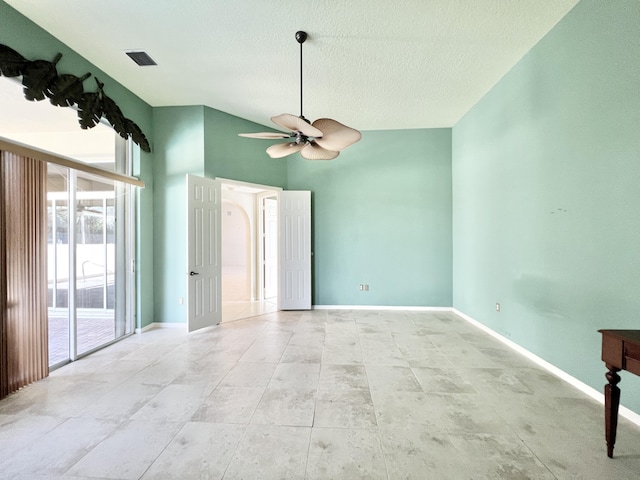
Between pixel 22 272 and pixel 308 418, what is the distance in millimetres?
2953

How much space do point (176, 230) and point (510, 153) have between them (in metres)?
4.88

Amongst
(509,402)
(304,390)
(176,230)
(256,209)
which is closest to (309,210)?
(256,209)

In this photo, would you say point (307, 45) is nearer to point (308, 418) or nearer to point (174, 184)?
point (174, 184)

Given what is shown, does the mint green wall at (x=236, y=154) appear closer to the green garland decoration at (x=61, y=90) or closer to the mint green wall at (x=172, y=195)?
the mint green wall at (x=172, y=195)

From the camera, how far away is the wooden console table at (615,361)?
4.86ft

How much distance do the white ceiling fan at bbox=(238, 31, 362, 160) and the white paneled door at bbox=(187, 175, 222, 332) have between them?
1.75 metres

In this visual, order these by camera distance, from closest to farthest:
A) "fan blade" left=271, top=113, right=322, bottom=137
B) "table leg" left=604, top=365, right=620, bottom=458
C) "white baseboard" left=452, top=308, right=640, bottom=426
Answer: "table leg" left=604, top=365, right=620, bottom=458, "white baseboard" left=452, top=308, right=640, bottom=426, "fan blade" left=271, top=113, right=322, bottom=137

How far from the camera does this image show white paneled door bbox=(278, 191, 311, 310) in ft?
17.1

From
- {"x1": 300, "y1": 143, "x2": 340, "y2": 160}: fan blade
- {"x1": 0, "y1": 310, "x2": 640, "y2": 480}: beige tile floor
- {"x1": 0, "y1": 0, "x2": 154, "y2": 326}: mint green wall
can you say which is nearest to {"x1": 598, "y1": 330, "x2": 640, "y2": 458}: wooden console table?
{"x1": 0, "y1": 310, "x2": 640, "y2": 480}: beige tile floor

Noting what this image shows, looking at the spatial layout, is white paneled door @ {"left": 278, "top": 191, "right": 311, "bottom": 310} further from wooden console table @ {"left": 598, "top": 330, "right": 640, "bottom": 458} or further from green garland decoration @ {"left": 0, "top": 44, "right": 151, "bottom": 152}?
wooden console table @ {"left": 598, "top": 330, "right": 640, "bottom": 458}

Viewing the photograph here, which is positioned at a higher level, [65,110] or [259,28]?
[259,28]

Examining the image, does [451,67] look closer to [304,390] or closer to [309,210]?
[309,210]

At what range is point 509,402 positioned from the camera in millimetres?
2279

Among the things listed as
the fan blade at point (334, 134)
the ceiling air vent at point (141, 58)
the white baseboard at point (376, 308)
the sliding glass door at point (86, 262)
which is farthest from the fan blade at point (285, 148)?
the white baseboard at point (376, 308)
